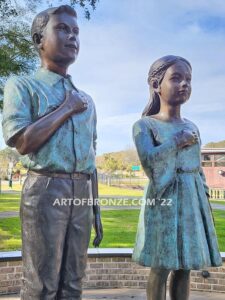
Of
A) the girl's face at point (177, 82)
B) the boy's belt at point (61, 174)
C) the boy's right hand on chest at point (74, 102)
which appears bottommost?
the boy's belt at point (61, 174)

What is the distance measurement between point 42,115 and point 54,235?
25.8 inches

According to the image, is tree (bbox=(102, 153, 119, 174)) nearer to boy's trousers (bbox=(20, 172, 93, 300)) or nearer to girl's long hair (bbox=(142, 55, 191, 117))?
girl's long hair (bbox=(142, 55, 191, 117))

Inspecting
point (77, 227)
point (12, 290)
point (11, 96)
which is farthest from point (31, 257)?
point (12, 290)

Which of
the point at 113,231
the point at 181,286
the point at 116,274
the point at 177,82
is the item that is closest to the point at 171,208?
the point at 181,286

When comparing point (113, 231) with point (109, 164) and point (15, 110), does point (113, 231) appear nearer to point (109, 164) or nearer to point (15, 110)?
point (15, 110)

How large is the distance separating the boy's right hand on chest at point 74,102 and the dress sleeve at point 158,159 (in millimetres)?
688

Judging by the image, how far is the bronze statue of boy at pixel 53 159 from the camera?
2.12 meters

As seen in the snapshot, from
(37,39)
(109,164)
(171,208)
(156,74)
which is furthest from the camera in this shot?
(109,164)

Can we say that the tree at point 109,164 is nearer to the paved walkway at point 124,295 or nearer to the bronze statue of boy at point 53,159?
the paved walkway at point 124,295

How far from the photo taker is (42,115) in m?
2.19

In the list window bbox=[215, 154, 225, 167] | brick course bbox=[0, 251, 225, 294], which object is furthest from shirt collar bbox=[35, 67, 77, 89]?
window bbox=[215, 154, 225, 167]

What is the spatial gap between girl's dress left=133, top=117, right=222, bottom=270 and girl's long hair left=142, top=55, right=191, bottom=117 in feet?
0.78

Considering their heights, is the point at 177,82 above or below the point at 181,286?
above

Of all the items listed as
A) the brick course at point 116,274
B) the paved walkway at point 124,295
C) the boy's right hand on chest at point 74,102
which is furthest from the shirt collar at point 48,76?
the brick course at point 116,274
